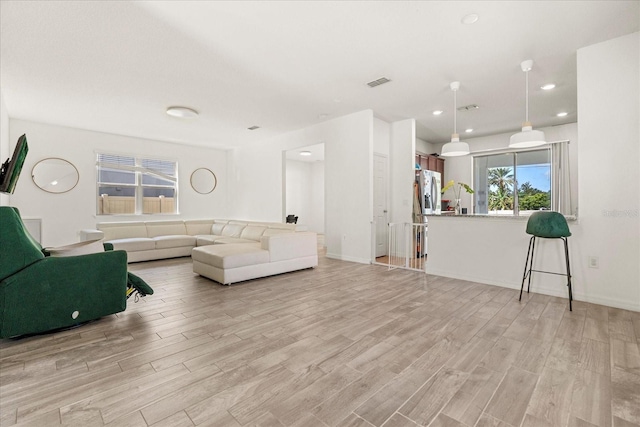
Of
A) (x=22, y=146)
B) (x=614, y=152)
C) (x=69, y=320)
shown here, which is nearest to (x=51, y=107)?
(x=22, y=146)

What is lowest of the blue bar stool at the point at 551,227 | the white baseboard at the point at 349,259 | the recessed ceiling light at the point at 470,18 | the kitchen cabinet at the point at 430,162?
the white baseboard at the point at 349,259

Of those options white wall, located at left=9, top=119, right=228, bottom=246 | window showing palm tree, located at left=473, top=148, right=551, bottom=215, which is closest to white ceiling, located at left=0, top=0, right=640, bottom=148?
white wall, located at left=9, top=119, right=228, bottom=246

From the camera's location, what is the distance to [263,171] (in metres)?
7.79

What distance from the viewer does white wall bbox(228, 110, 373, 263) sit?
5414mm

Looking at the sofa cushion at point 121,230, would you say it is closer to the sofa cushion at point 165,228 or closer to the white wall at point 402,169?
the sofa cushion at point 165,228

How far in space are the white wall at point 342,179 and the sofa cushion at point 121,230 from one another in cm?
293

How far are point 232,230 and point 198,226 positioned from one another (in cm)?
126

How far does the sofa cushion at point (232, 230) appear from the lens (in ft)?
21.2

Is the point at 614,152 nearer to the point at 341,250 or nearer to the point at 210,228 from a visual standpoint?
the point at 341,250

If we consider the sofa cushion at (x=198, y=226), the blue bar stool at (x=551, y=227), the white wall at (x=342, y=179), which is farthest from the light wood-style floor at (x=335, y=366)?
the sofa cushion at (x=198, y=226)

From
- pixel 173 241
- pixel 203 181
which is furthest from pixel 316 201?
pixel 173 241

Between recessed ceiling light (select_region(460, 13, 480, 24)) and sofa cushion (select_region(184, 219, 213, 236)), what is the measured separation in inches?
266

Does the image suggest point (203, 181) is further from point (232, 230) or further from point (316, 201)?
point (316, 201)

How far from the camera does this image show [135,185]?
7.24 meters
